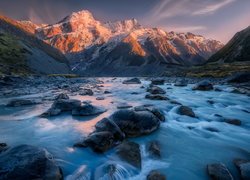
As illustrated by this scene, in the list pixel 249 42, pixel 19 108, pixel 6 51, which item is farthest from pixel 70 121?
pixel 249 42

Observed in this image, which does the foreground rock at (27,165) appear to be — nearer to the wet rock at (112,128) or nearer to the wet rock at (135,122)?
the wet rock at (112,128)

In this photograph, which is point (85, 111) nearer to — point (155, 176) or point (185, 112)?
point (185, 112)

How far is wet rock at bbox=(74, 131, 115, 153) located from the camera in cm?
1058

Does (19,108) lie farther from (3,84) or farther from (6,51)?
(6,51)

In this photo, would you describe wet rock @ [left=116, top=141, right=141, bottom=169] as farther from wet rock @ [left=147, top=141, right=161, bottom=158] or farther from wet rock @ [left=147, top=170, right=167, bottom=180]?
wet rock @ [left=147, top=170, right=167, bottom=180]

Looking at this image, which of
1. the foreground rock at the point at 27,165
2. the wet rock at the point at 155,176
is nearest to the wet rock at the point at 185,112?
the wet rock at the point at 155,176

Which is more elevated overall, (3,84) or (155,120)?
(155,120)

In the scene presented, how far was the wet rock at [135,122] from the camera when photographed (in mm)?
12844

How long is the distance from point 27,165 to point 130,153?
14.4ft

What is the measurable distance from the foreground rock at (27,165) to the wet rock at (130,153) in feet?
9.51

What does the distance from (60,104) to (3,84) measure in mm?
35817

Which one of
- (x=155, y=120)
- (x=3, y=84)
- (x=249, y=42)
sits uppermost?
(x=249, y=42)

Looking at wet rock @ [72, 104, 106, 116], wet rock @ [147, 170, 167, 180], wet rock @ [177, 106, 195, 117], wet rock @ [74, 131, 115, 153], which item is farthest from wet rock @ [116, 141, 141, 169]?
wet rock @ [177, 106, 195, 117]

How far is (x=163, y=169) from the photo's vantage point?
9242mm
